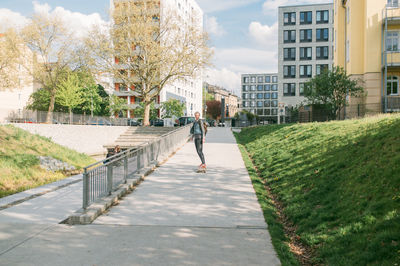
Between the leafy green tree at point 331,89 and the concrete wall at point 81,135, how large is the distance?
19.5 metres

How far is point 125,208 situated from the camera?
6984mm

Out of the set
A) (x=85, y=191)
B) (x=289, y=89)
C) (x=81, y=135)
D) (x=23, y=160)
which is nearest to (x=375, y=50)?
(x=23, y=160)

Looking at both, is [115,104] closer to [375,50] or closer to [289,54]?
[289,54]

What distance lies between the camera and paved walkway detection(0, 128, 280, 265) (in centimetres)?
443

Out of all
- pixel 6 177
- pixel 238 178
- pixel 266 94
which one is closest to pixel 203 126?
pixel 238 178

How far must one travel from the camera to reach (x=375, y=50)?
914 inches

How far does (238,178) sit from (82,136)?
23.9 meters

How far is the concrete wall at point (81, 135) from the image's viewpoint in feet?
88.4

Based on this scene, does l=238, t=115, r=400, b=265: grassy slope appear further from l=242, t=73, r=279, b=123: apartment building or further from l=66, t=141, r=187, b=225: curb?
l=242, t=73, r=279, b=123: apartment building

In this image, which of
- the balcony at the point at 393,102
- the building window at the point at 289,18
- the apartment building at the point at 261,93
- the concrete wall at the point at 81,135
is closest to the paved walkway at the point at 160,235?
the balcony at the point at 393,102

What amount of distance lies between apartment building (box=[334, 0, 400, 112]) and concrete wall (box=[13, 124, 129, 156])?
22019mm

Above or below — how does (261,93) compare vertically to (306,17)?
below

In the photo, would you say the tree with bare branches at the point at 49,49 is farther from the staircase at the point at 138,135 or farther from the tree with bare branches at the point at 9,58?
the staircase at the point at 138,135

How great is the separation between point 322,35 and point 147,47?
119 feet
